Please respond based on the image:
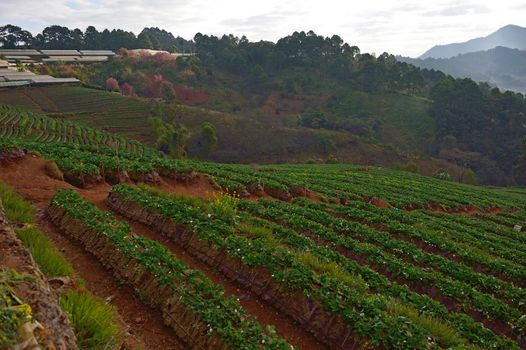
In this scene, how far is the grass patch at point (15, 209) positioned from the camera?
11.8 meters

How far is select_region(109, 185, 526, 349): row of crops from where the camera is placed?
9.59 meters

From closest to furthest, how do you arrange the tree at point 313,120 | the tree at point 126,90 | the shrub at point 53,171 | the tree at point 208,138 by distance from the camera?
1. the shrub at point 53,171
2. the tree at point 208,138
3. the tree at point 313,120
4. the tree at point 126,90

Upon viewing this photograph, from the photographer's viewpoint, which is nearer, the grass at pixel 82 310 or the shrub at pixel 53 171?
the grass at pixel 82 310

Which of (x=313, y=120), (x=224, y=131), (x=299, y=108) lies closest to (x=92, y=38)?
(x=299, y=108)

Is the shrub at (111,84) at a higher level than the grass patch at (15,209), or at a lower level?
lower

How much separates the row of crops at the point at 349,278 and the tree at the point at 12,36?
163m

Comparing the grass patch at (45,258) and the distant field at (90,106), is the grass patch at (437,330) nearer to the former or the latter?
the grass patch at (45,258)

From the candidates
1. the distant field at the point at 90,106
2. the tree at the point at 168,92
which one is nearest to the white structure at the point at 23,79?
the distant field at the point at 90,106

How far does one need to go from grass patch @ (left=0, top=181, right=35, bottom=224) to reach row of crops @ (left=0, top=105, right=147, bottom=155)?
4459 cm

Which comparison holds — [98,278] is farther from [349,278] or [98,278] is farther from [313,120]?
[313,120]

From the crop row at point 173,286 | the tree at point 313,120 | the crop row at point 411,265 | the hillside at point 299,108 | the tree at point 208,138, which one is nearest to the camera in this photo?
the crop row at point 173,286

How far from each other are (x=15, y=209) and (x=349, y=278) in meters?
11.0

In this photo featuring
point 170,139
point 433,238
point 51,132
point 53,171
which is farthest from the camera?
point 170,139

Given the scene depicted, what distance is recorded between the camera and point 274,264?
1131 centimetres
